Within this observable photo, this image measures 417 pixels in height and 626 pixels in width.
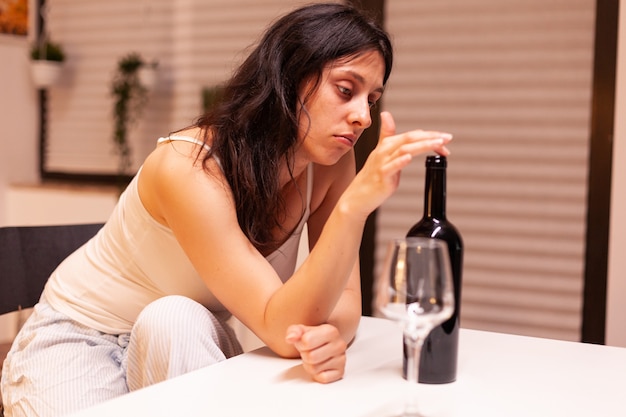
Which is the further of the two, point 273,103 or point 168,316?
point 273,103

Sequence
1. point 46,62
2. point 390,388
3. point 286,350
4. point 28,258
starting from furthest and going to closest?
point 46,62
point 28,258
point 286,350
point 390,388

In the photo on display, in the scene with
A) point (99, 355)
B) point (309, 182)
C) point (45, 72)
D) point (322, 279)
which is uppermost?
point (45, 72)

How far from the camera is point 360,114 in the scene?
143 centimetres

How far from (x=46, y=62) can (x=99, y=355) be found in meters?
2.79

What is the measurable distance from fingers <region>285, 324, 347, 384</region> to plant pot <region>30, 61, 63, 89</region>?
3212 mm

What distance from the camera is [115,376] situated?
1480 millimetres

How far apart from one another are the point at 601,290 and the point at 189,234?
1.87 metres

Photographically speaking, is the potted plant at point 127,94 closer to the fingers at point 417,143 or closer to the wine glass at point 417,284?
the fingers at point 417,143

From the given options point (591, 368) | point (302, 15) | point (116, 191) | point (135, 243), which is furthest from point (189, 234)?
point (116, 191)

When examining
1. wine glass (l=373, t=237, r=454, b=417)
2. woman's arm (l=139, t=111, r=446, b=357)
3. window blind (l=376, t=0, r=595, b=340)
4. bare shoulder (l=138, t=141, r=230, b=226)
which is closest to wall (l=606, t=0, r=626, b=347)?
window blind (l=376, t=0, r=595, b=340)

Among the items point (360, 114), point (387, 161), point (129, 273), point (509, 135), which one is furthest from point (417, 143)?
point (509, 135)

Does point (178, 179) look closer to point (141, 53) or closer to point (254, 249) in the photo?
point (254, 249)

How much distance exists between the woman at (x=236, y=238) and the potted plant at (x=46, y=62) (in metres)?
2.49

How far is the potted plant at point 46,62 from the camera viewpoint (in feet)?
12.8
